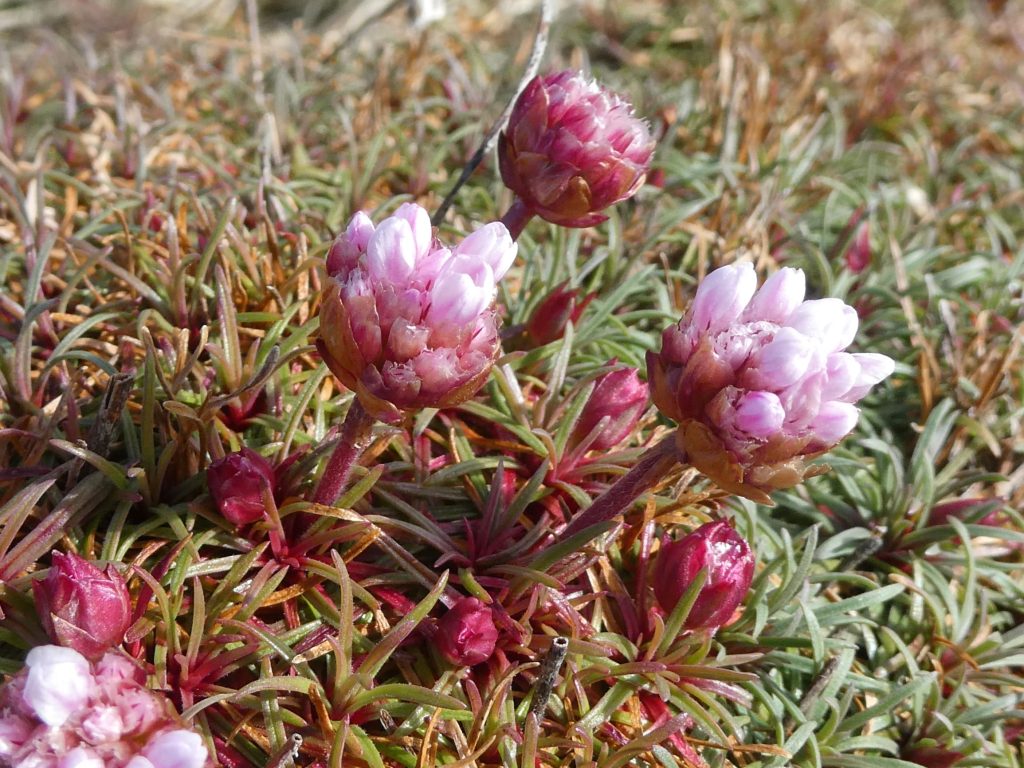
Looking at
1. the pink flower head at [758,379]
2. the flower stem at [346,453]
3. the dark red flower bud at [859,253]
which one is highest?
the pink flower head at [758,379]

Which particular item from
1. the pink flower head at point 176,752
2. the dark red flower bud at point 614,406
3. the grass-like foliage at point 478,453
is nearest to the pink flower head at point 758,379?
the grass-like foliage at point 478,453

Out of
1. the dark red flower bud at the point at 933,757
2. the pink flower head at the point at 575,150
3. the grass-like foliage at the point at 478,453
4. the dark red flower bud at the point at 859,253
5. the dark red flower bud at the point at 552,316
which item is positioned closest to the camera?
the grass-like foliage at the point at 478,453

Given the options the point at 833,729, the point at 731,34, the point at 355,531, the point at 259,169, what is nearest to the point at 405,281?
the point at 355,531

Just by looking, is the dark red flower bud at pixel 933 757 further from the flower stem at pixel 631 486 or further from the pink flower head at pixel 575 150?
the pink flower head at pixel 575 150

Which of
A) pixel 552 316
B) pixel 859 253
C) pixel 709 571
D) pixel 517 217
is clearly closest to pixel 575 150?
pixel 517 217

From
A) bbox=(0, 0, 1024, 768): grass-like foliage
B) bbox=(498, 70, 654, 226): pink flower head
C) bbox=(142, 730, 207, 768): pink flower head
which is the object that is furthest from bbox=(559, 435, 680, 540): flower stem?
bbox=(142, 730, 207, 768): pink flower head

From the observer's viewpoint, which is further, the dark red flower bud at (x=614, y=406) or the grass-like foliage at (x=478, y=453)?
the dark red flower bud at (x=614, y=406)

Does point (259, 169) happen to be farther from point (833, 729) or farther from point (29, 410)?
point (833, 729)
